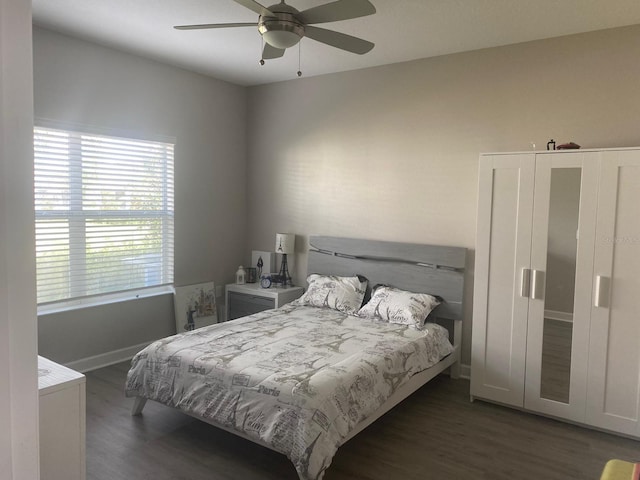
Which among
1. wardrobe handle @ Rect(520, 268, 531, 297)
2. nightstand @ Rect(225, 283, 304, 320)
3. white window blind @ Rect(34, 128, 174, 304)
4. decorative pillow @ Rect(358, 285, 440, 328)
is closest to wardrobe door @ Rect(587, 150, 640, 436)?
wardrobe handle @ Rect(520, 268, 531, 297)

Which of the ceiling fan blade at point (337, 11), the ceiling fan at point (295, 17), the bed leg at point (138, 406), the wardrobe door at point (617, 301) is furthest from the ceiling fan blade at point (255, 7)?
the bed leg at point (138, 406)

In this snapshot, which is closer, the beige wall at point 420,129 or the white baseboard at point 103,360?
the beige wall at point 420,129

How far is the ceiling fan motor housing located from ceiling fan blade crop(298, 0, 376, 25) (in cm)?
5

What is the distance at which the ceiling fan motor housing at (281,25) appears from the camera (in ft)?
7.87

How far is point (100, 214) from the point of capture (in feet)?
13.4

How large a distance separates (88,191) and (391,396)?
117 inches

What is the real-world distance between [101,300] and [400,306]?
8.65 feet

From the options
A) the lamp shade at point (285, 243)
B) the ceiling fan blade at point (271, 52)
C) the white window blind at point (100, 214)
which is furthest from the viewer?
the lamp shade at point (285, 243)

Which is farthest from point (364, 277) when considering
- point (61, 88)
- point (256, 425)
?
point (61, 88)

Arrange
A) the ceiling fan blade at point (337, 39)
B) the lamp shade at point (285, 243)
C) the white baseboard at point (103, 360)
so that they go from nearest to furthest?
the ceiling fan blade at point (337, 39) → the white baseboard at point (103, 360) → the lamp shade at point (285, 243)

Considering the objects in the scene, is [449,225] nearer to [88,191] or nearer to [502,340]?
[502,340]

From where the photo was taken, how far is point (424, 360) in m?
3.49

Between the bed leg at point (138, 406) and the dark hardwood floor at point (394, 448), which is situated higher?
the bed leg at point (138, 406)

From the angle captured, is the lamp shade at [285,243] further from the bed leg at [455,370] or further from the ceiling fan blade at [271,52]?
the ceiling fan blade at [271,52]
